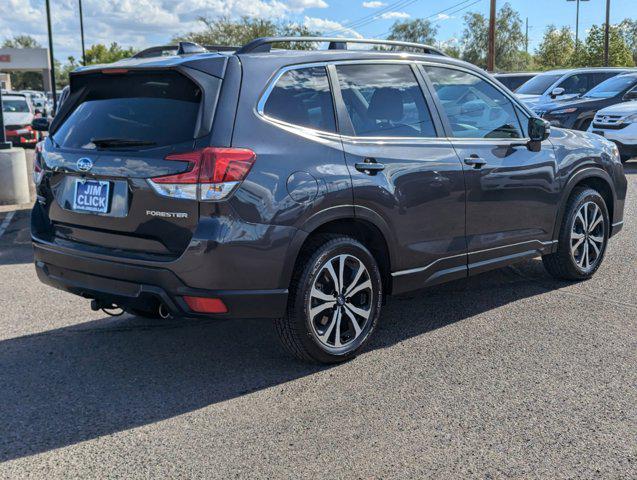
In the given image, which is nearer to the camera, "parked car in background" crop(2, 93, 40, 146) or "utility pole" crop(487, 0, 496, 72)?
"parked car in background" crop(2, 93, 40, 146)

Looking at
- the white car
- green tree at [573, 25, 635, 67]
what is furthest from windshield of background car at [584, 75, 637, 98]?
green tree at [573, 25, 635, 67]

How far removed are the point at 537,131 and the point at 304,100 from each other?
6.84 ft

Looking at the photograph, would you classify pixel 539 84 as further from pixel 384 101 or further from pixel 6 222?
pixel 384 101

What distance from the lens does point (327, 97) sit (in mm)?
4434

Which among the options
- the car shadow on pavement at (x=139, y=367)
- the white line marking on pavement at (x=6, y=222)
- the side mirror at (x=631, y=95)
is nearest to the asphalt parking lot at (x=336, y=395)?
the car shadow on pavement at (x=139, y=367)

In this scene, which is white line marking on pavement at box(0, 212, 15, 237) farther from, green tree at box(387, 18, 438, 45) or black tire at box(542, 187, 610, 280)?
green tree at box(387, 18, 438, 45)

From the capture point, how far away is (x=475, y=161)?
5082 millimetres

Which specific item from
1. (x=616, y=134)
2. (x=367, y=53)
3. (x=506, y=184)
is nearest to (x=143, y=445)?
(x=367, y=53)

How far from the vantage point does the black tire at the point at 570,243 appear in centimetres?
600

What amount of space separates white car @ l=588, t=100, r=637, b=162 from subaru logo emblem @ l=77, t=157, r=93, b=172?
1256cm

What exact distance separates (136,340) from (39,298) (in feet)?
4.85

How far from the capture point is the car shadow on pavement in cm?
373

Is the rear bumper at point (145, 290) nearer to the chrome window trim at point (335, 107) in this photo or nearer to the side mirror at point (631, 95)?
the chrome window trim at point (335, 107)

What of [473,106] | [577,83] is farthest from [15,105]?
[473,106]
